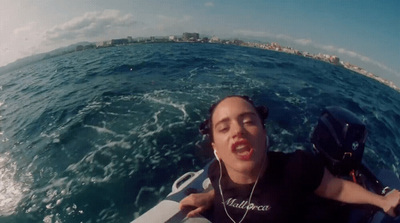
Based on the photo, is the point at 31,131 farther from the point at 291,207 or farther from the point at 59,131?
the point at 291,207

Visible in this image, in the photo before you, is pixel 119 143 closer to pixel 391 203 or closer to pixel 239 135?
pixel 239 135

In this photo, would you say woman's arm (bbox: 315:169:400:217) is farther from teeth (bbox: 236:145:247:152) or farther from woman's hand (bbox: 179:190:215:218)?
woman's hand (bbox: 179:190:215:218)

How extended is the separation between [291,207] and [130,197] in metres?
3.90

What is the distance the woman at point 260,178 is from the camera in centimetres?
190

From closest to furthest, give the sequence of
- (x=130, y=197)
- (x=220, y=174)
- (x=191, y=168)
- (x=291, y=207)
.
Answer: (x=291, y=207), (x=220, y=174), (x=130, y=197), (x=191, y=168)

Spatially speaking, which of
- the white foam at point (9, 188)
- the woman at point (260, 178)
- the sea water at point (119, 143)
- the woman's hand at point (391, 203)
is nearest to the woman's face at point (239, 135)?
the woman at point (260, 178)

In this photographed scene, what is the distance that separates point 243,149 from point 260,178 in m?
0.42

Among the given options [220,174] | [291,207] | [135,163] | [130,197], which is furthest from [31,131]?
[291,207]

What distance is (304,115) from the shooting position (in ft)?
29.2

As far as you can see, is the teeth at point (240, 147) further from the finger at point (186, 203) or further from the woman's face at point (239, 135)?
the finger at point (186, 203)

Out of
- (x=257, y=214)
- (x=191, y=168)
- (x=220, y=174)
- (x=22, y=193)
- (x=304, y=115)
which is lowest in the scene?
(x=22, y=193)

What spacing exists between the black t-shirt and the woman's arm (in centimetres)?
14

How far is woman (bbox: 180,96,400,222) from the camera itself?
1.90m

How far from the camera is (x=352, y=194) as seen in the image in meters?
2.05
